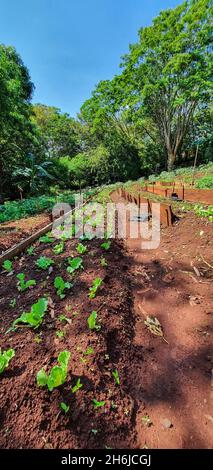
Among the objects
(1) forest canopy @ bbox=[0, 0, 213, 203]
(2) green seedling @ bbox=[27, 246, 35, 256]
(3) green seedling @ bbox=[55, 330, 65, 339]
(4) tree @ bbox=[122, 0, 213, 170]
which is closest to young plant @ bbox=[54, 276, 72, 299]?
(3) green seedling @ bbox=[55, 330, 65, 339]

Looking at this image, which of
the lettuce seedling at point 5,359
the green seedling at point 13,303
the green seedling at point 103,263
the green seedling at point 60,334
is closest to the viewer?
the lettuce seedling at point 5,359

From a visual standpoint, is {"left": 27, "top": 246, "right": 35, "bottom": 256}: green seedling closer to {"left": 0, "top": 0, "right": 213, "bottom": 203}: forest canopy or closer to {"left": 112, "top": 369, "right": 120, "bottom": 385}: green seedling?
{"left": 112, "top": 369, "right": 120, "bottom": 385}: green seedling

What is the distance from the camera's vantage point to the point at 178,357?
1688 mm

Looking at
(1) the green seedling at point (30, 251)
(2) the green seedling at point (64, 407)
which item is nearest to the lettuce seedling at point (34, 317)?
(2) the green seedling at point (64, 407)

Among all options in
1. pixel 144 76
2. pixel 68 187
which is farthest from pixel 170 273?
pixel 68 187

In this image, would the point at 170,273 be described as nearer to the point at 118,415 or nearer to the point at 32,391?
the point at 118,415

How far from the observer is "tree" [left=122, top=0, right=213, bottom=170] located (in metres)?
15.1

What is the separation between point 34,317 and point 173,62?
20079mm

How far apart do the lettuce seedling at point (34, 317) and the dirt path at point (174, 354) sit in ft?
2.91

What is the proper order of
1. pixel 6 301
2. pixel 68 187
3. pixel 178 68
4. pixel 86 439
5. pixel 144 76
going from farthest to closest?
pixel 68 187
pixel 144 76
pixel 178 68
pixel 6 301
pixel 86 439

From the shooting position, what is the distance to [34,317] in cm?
187

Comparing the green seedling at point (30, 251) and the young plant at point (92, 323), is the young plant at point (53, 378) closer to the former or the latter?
the young plant at point (92, 323)

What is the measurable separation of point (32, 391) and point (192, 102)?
77.8ft

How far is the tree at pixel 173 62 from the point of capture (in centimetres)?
1511
